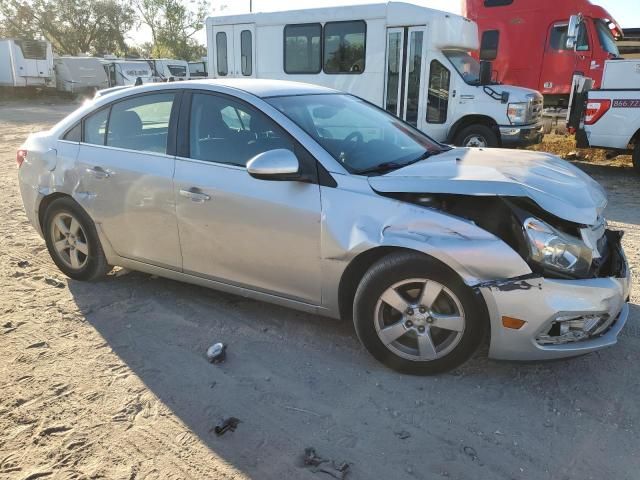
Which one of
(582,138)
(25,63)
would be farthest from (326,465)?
(25,63)

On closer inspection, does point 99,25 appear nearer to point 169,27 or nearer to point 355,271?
point 169,27

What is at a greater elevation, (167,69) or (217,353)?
(167,69)

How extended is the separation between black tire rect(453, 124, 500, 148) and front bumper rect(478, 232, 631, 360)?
24.5 ft

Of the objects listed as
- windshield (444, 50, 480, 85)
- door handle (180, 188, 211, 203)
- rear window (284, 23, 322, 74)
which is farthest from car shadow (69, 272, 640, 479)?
rear window (284, 23, 322, 74)

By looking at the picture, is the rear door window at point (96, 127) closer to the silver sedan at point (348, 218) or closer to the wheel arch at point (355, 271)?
the silver sedan at point (348, 218)

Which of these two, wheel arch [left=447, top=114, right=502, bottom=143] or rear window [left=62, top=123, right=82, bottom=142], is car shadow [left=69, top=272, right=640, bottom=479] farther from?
wheel arch [left=447, top=114, right=502, bottom=143]

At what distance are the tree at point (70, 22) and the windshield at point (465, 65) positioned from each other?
4898 cm

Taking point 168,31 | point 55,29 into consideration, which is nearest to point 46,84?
point 55,29

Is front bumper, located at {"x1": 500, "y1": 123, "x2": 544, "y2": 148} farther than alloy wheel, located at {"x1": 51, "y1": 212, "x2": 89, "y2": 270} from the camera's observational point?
Yes

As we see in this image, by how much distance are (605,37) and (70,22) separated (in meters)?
50.1

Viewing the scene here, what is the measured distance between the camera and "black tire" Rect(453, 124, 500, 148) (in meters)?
9.93

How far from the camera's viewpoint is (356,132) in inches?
146

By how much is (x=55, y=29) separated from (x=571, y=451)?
188 ft

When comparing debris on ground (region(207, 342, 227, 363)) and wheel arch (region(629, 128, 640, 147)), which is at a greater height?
wheel arch (region(629, 128, 640, 147))
